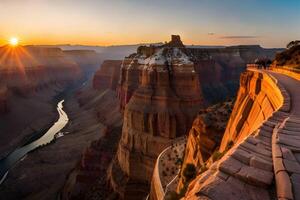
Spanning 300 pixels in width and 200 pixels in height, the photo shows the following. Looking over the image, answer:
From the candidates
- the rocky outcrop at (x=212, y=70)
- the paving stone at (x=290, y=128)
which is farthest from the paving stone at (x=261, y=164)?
the rocky outcrop at (x=212, y=70)

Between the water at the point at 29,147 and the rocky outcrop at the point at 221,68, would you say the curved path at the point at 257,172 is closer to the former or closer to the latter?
the water at the point at 29,147

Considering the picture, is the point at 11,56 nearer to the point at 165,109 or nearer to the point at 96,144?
the point at 96,144

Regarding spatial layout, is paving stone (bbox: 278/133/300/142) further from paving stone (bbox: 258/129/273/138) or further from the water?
the water

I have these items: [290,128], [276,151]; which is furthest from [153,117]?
[276,151]

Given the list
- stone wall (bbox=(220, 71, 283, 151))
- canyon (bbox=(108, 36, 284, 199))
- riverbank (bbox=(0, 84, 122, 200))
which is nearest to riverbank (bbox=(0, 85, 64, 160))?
riverbank (bbox=(0, 84, 122, 200))

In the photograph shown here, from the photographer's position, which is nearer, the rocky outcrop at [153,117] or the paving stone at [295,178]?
the paving stone at [295,178]

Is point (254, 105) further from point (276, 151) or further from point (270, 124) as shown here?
point (276, 151)
